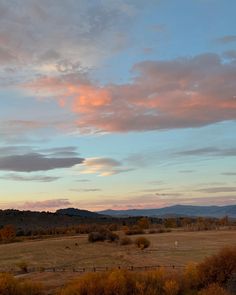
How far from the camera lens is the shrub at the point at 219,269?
3572 cm

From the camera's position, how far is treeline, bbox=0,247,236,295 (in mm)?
32312

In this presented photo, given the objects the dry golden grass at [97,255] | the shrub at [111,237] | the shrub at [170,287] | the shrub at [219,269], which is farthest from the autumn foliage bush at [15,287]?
the shrub at [111,237]

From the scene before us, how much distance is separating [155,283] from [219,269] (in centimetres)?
542

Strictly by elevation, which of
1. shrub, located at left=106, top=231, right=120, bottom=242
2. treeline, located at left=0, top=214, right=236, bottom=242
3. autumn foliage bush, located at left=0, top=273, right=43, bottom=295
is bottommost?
→ autumn foliage bush, located at left=0, top=273, right=43, bottom=295

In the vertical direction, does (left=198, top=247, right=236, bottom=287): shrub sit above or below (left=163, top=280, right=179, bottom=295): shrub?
above

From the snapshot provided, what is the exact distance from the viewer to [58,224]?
17325 centimetres

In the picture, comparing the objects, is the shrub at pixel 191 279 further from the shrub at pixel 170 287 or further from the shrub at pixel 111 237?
the shrub at pixel 111 237

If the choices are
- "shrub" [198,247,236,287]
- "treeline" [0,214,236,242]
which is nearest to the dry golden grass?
"shrub" [198,247,236,287]

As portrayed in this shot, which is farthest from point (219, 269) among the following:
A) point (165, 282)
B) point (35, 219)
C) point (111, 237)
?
point (35, 219)

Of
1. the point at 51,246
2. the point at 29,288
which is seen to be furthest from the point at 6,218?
the point at 29,288

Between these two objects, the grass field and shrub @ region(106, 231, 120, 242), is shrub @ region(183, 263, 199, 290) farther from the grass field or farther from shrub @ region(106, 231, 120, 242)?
shrub @ region(106, 231, 120, 242)

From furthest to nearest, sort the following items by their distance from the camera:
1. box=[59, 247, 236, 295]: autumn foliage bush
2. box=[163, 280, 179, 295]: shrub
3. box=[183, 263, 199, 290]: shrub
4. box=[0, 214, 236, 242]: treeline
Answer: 1. box=[0, 214, 236, 242]: treeline
2. box=[183, 263, 199, 290]: shrub
3. box=[163, 280, 179, 295]: shrub
4. box=[59, 247, 236, 295]: autumn foliage bush

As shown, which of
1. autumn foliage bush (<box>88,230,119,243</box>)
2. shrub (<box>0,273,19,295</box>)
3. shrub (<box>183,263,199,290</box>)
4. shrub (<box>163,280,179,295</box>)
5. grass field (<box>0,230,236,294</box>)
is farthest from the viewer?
autumn foliage bush (<box>88,230,119,243</box>)

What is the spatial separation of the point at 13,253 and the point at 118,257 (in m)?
17.5
